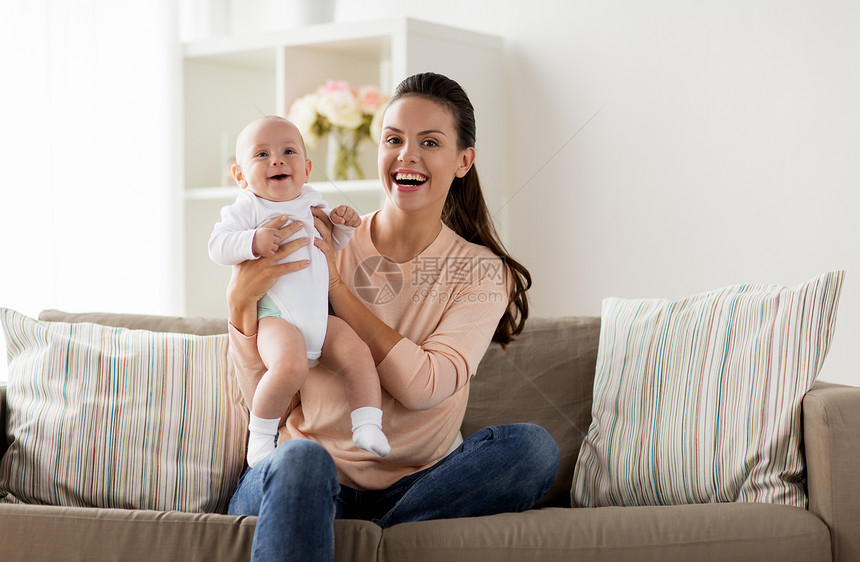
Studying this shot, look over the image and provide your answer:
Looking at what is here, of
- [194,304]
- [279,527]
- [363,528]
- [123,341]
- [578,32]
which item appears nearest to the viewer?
[279,527]

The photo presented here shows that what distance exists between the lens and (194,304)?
277cm

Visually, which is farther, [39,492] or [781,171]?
[781,171]

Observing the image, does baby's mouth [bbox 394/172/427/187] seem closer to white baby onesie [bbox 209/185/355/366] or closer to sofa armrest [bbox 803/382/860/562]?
white baby onesie [bbox 209/185/355/366]

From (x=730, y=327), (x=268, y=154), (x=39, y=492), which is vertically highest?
(x=268, y=154)

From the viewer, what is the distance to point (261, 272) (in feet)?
4.44

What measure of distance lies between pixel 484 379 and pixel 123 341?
71 centimetres

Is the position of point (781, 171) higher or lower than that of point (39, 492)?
higher

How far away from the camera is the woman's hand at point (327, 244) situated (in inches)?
56.1

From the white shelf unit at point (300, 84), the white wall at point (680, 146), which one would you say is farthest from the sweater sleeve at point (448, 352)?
the white wall at point (680, 146)

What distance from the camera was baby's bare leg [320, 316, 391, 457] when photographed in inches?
53.1

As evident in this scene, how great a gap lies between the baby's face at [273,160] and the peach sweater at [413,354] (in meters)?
0.22

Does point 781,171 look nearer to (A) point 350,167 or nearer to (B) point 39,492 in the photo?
(A) point 350,167

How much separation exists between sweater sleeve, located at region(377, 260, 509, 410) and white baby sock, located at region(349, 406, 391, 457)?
0.25ft

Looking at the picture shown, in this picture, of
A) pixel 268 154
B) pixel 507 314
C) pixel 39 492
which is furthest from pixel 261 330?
pixel 39 492
